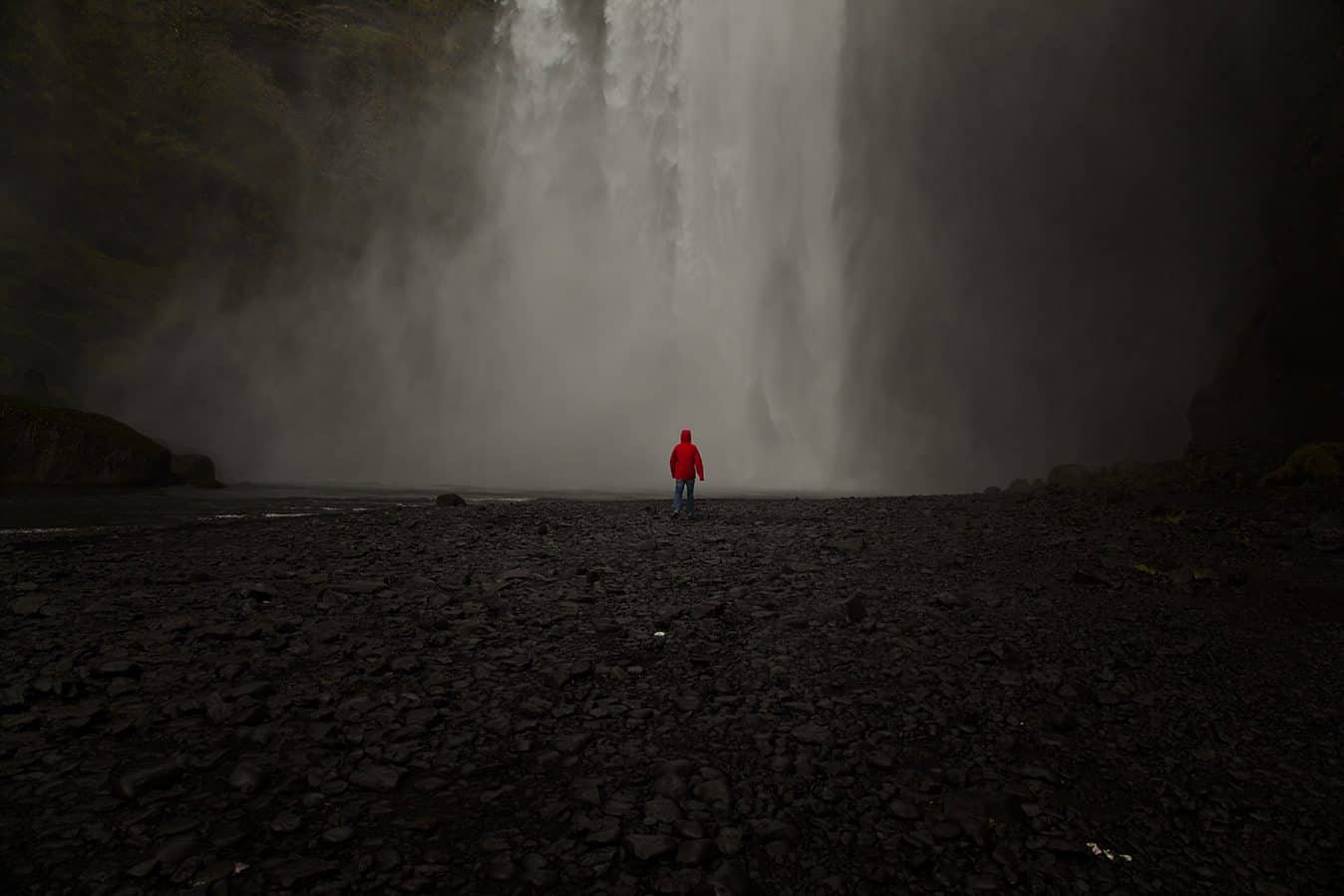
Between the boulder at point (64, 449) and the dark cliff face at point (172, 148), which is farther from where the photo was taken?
the dark cliff face at point (172, 148)

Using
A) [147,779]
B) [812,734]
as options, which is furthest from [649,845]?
[147,779]

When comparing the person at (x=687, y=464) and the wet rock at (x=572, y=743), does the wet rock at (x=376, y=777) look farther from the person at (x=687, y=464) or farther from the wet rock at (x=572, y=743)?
the person at (x=687, y=464)

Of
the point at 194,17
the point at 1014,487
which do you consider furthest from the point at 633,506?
the point at 194,17

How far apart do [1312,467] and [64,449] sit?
38502 mm

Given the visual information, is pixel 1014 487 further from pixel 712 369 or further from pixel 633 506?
pixel 712 369

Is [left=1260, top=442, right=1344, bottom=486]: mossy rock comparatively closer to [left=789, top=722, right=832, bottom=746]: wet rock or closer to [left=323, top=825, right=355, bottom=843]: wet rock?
[left=789, top=722, right=832, bottom=746]: wet rock

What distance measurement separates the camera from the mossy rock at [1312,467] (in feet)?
53.9

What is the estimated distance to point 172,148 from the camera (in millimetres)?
54594

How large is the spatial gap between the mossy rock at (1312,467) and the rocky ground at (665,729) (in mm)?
9799

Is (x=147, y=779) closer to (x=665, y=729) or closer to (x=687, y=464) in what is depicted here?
(x=665, y=729)

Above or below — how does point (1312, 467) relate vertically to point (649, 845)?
above

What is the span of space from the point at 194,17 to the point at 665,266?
52271 mm

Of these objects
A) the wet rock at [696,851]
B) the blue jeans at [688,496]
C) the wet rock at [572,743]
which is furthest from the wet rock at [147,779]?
the blue jeans at [688,496]

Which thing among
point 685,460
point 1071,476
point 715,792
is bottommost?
point 715,792
